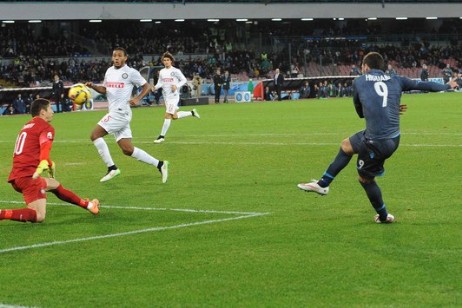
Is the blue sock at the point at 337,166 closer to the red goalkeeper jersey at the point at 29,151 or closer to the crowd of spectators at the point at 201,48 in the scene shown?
the red goalkeeper jersey at the point at 29,151

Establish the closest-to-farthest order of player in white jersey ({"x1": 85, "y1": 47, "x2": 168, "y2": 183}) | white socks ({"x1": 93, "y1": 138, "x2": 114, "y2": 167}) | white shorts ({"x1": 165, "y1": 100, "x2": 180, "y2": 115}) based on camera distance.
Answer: player in white jersey ({"x1": 85, "y1": 47, "x2": 168, "y2": 183})
white socks ({"x1": 93, "y1": 138, "x2": 114, "y2": 167})
white shorts ({"x1": 165, "y1": 100, "x2": 180, "y2": 115})

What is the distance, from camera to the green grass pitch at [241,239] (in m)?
7.85

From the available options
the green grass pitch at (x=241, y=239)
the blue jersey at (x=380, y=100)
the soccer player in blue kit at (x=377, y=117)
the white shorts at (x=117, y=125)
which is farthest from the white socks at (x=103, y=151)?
Answer: the blue jersey at (x=380, y=100)

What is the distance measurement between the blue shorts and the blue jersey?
6 cm

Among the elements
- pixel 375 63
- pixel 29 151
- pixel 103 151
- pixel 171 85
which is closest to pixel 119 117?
pixel 103 151

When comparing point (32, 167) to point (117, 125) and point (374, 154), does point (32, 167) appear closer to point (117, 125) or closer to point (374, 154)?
point (374, 154)

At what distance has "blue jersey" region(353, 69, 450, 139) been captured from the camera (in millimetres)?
10875

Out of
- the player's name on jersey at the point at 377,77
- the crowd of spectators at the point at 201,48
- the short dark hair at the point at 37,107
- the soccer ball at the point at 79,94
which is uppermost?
the player's name on jersey at the point at 377,77

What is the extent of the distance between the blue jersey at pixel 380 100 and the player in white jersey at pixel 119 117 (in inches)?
239

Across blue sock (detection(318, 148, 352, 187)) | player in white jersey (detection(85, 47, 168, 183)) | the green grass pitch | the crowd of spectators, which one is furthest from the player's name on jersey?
the crowd of spectators

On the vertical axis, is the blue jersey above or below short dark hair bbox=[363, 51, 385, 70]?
below

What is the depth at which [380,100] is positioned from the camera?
10.9 meters

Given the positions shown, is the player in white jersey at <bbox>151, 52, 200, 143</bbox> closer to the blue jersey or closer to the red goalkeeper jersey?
the red goalkeeper jersey

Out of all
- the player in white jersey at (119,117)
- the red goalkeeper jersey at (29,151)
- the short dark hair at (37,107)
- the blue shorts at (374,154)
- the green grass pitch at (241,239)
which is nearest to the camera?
the green grass pitch at (241,239)
